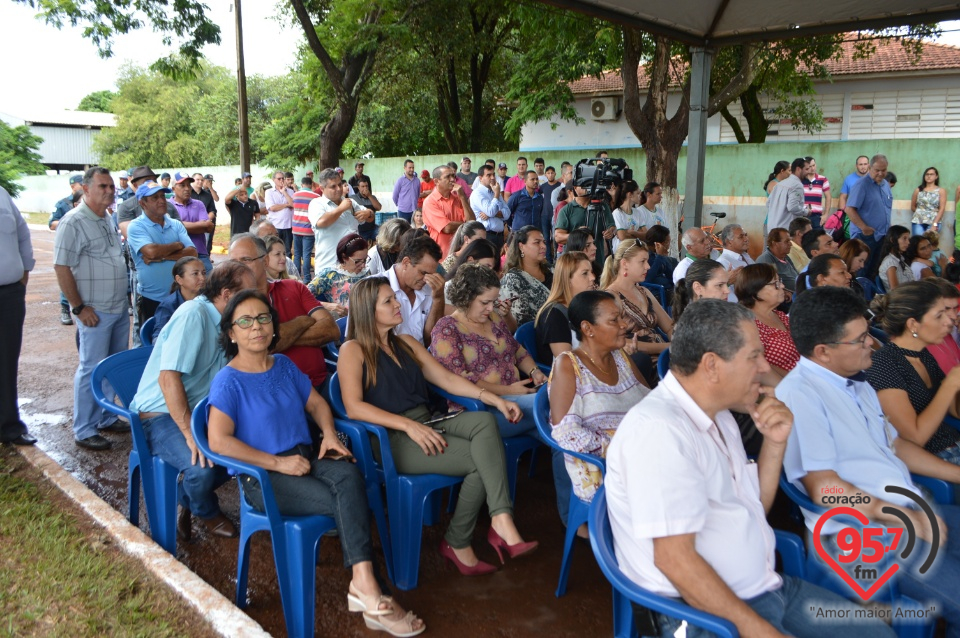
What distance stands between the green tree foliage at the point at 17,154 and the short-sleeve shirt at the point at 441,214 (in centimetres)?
2207

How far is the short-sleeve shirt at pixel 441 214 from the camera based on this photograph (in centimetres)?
763

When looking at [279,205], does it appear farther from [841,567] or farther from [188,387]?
[841,567]

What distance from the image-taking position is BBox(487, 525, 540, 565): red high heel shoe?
2957mm

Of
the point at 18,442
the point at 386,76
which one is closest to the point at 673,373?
the point at 18,442

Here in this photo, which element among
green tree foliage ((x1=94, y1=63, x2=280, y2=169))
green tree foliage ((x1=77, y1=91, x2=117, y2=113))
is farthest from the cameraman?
green tree foliage ((x1=77, y1=91, x2=117, y2=113))

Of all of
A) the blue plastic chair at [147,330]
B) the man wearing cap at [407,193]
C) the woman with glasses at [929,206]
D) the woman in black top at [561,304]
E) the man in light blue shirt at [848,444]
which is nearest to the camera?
the man in light blue shirt at [848,444]

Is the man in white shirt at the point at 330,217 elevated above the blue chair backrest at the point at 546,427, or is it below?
above

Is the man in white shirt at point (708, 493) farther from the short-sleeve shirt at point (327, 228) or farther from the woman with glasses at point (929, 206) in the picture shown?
the woman with glasses at point (929, 206)

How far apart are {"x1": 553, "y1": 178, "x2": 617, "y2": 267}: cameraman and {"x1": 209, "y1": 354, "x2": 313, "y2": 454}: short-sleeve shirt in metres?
5.15

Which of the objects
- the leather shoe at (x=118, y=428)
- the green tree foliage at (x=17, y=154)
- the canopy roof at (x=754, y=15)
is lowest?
the leather shoe at (x=118, y=428)

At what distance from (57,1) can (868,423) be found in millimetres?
12345

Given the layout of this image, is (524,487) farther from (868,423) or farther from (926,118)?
(926,118)

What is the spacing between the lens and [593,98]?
853 inches

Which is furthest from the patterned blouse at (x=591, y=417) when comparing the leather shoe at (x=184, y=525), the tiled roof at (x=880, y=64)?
the tiled roof at (x=880, y=64)
